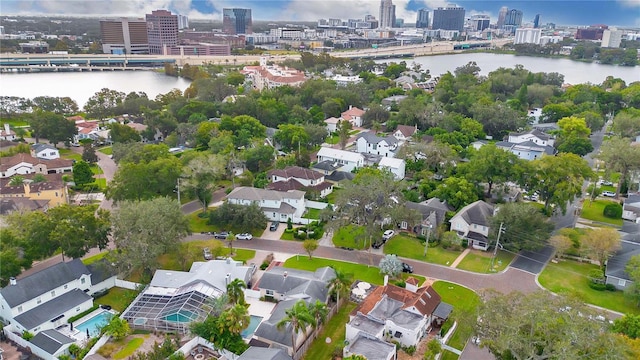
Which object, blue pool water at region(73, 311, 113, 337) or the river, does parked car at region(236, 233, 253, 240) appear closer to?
blue pool water at region(73, 311, 113, 337)

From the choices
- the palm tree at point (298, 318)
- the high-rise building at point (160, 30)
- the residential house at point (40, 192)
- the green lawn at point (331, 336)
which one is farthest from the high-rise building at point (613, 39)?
the palm tree at point (298, 318)

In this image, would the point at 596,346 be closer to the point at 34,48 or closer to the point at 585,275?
the point at 585,275

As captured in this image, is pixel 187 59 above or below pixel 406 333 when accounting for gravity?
above

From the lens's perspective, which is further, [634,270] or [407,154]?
[407,154]

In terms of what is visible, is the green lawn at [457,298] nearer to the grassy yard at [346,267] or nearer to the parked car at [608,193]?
the grassy yard at [346,267]

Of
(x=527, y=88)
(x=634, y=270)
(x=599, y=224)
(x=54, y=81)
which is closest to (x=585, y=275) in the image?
(x=634, y=270)
